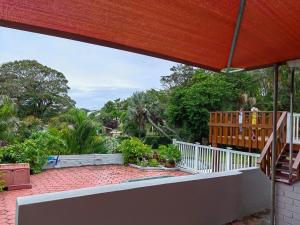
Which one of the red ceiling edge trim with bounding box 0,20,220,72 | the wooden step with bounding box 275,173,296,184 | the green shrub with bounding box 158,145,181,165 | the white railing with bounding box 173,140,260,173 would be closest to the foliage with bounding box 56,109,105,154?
the green shrub with bounding box 158,145,181,165

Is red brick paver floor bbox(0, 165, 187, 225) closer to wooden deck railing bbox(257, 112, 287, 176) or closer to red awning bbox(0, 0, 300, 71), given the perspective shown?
red awning bbox(0, 0, 300, 71)

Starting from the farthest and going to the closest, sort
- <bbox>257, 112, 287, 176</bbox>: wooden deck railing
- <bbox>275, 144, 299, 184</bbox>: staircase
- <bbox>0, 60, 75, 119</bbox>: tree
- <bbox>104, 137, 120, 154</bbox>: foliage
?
1. <bbox>0, 60, 75, 119</bbox>: tree
2. <bbox>104, 137, 120, 154</bbox>: foliage
3. <bbox>257, 112, 287, 176</bbox>: wooden deck railing
4. <bbox>275, 144, 299, 184</bbox>: staircase

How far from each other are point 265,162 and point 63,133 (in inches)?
313

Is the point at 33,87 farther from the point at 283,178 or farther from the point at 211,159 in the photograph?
the point at 283,178

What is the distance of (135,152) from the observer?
34.9ft

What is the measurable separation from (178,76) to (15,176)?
14.2 m

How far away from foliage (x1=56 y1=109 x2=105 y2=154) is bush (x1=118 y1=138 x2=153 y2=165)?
1.21 m

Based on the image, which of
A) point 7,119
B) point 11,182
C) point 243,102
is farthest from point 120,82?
point 11,182

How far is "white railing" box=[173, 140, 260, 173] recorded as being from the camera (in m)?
7.36

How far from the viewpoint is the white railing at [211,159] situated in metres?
7.36

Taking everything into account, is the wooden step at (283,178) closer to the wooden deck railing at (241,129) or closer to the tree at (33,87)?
the wooden deck railing at (241,129)

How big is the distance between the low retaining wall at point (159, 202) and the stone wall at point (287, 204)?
1.44 ft

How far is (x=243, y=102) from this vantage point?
13.9m

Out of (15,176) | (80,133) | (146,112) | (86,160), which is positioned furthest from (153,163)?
(146,112)
